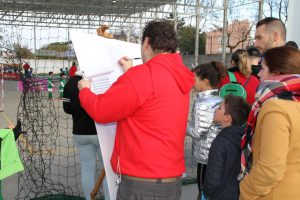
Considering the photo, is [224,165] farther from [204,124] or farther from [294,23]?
[294,23]

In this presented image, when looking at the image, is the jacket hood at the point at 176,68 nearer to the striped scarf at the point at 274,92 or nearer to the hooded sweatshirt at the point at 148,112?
the hooded sweatshirt at the point at 148,112

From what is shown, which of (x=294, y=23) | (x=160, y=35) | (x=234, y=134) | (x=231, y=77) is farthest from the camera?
(x=294, y=23)

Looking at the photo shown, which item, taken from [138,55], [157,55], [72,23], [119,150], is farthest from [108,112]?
[72,23]

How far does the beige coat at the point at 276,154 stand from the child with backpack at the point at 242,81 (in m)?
1.79

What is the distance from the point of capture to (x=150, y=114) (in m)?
2.08

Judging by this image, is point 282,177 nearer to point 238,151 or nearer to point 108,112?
point 238,151

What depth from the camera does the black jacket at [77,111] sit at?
12.2 ft

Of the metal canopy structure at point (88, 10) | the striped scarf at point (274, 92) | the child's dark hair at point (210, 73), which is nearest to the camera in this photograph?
the striped scarf at point (274, 92)

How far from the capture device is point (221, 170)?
2473 mm

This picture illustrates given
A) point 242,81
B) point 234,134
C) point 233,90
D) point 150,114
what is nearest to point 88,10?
point 242,81

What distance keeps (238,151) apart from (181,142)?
1.44ft

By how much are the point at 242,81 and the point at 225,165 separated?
185 centimetres

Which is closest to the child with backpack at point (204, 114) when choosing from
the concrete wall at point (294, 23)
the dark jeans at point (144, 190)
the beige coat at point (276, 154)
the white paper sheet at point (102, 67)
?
the white paper sheet at point (102, 67)

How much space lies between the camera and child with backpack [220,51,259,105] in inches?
148
